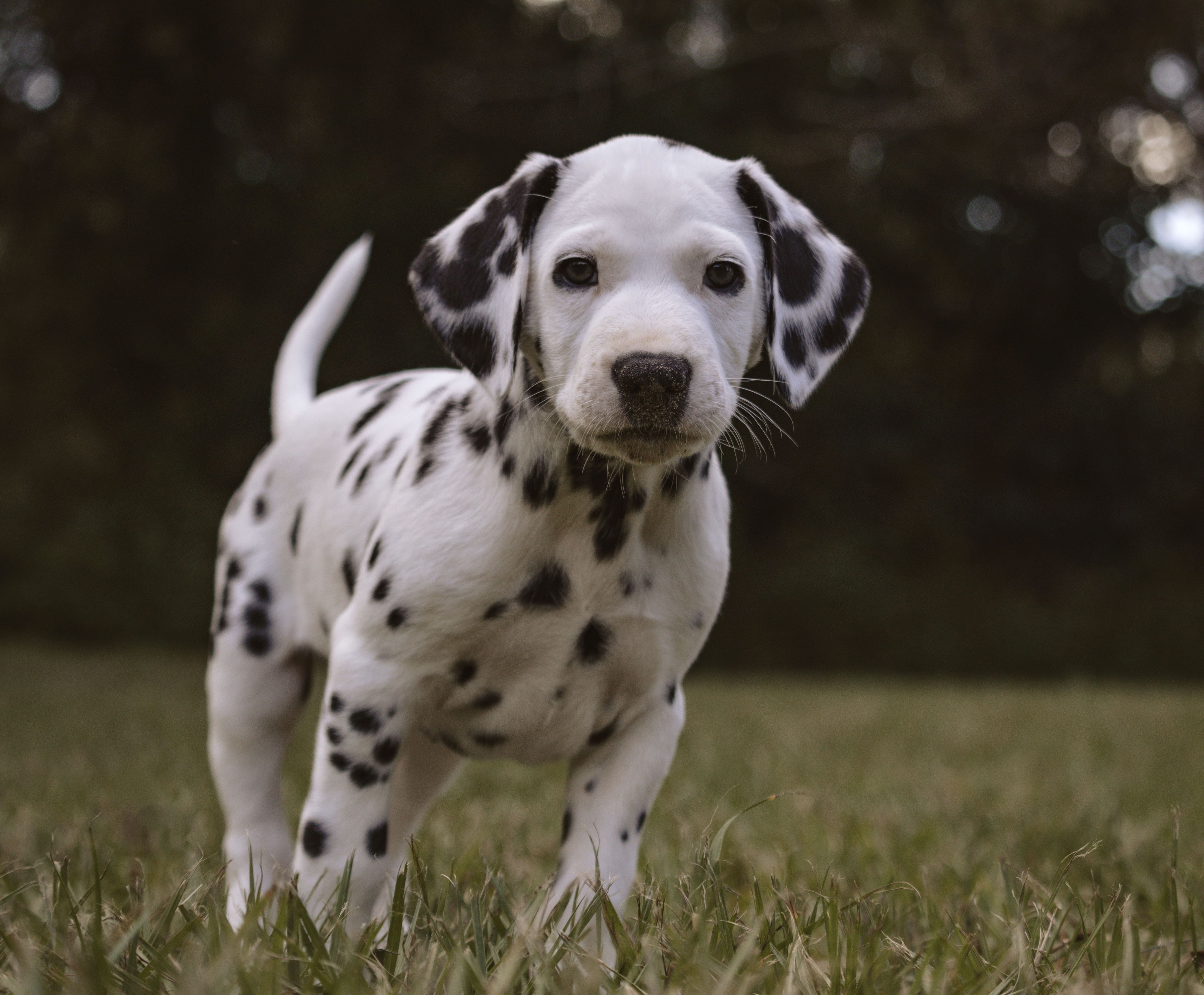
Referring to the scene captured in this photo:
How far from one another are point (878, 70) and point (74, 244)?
391 inches

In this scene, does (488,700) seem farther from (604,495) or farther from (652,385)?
(652,385)

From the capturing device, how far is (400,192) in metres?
14.5

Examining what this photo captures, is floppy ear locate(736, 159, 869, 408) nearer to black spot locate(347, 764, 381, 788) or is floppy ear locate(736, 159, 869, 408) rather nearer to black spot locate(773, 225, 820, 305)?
black spot locate(773, 225, 820, 305)

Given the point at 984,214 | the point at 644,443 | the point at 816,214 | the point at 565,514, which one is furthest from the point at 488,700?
the point at 984,214

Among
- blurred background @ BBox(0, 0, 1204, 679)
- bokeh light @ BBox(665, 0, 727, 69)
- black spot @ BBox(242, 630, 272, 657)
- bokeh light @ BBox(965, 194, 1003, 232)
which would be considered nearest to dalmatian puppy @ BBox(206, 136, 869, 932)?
black spot @ BBox(242, 630, 272, 657)

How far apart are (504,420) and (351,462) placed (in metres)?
0.78

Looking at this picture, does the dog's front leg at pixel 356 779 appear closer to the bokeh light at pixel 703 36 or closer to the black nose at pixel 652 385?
the black nose at pixel 652 385

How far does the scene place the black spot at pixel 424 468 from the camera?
295cm

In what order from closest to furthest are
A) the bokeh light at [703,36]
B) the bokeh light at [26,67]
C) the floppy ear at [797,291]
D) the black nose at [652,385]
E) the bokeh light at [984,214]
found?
the black nose at [652,385], the floppy ear at [797,291], the bokeh light at [26,67], the bokeh light at [703,36], the bokeh light at [984,214]

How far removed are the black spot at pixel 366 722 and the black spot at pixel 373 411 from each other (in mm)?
1070

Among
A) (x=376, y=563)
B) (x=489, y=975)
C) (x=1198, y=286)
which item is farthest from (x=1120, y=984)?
(x=1198, y=286)

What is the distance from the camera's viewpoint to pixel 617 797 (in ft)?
9.32

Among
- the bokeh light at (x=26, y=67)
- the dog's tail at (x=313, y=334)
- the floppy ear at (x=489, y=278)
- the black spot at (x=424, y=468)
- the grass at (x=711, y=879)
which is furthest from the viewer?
the bokeh light at (x=26, y=67)

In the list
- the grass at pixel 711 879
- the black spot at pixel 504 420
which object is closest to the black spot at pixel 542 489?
the black spot at pixel 504 420
